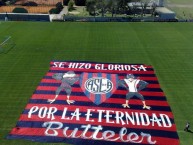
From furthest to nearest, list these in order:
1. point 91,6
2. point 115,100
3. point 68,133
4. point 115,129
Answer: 1. point 91,6
2. point 115,100
3. point 115,129
4. point 68,133

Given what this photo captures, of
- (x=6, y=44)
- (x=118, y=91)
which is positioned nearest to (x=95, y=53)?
(x=118, y=91)

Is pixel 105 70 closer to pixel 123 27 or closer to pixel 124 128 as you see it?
pixel 124 128

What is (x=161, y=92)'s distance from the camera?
2050 cm

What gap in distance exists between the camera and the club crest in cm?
1951

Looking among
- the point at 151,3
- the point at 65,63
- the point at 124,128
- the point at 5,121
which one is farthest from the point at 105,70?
the point at 151,3

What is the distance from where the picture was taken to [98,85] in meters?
20.9

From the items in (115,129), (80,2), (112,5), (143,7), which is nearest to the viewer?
(115,129)

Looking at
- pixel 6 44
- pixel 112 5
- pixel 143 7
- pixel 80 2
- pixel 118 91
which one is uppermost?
pixel 112 5

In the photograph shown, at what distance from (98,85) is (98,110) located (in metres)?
3.22

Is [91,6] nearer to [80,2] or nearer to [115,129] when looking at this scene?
[80,2]

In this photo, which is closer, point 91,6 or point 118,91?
point 118,91

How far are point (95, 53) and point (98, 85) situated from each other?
740 centimetres

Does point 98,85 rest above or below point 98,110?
above

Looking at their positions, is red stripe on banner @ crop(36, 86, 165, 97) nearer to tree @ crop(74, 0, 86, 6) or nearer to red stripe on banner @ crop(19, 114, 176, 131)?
red stripe on banner @ crop(19, 114, 176, 131)
